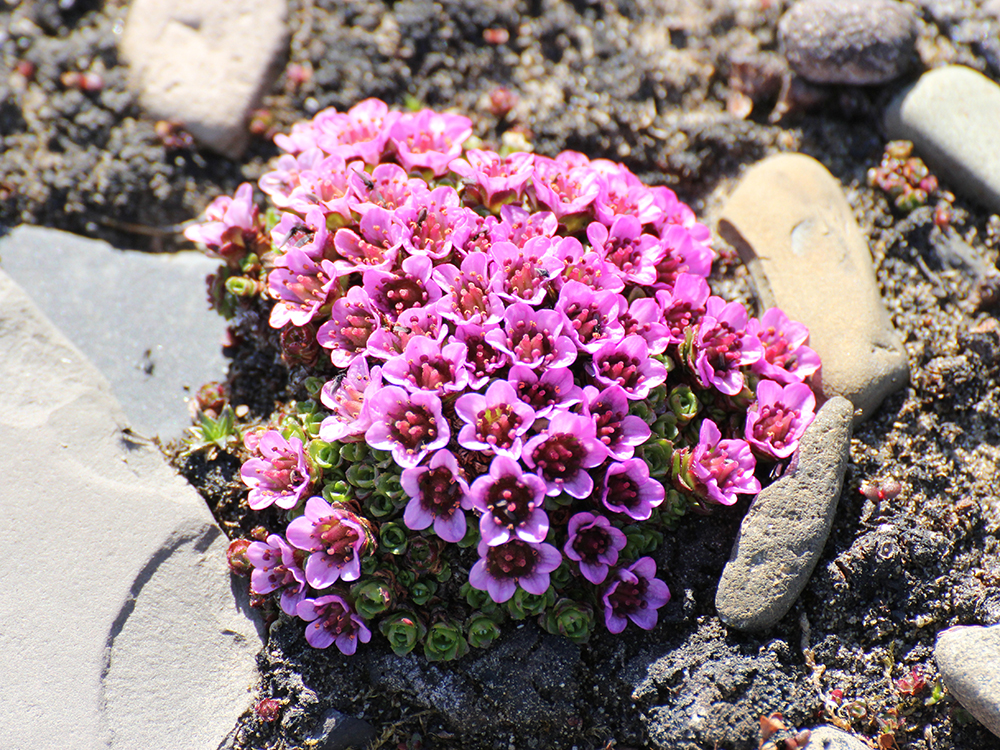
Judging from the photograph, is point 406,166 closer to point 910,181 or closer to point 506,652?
point 506,652

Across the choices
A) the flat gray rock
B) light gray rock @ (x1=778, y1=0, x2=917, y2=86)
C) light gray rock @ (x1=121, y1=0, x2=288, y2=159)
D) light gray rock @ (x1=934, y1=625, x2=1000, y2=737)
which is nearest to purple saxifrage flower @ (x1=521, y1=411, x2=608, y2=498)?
light gray rock @ (x1=934, y1=625, x2=1000, y2=737)

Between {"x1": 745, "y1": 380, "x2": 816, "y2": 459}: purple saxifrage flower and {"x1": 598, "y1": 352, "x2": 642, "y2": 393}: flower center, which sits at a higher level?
{"x1": 598, "y1": 352, "x2": 642, "y2": 393}: flower center

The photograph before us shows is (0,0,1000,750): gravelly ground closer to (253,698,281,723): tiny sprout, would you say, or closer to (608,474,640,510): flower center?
(253,698,281,723): tiny sprout

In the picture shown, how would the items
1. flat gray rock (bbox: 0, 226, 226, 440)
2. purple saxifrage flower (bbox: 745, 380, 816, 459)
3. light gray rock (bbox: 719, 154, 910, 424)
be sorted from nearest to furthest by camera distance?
purple saxifrage flower (bbox: 745, 380, 816, 459), light gray rock (bbox: 719, 154, 910, 424), flat gray rock (bbox: 0, 226, 226, 440)

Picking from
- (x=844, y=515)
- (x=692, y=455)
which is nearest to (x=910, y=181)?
(x=844, y=515)

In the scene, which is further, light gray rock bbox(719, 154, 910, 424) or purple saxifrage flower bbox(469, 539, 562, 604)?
light gray rock bbox(719, 154, 910, 424)

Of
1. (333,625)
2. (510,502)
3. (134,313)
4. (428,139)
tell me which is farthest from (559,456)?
(134,313)
